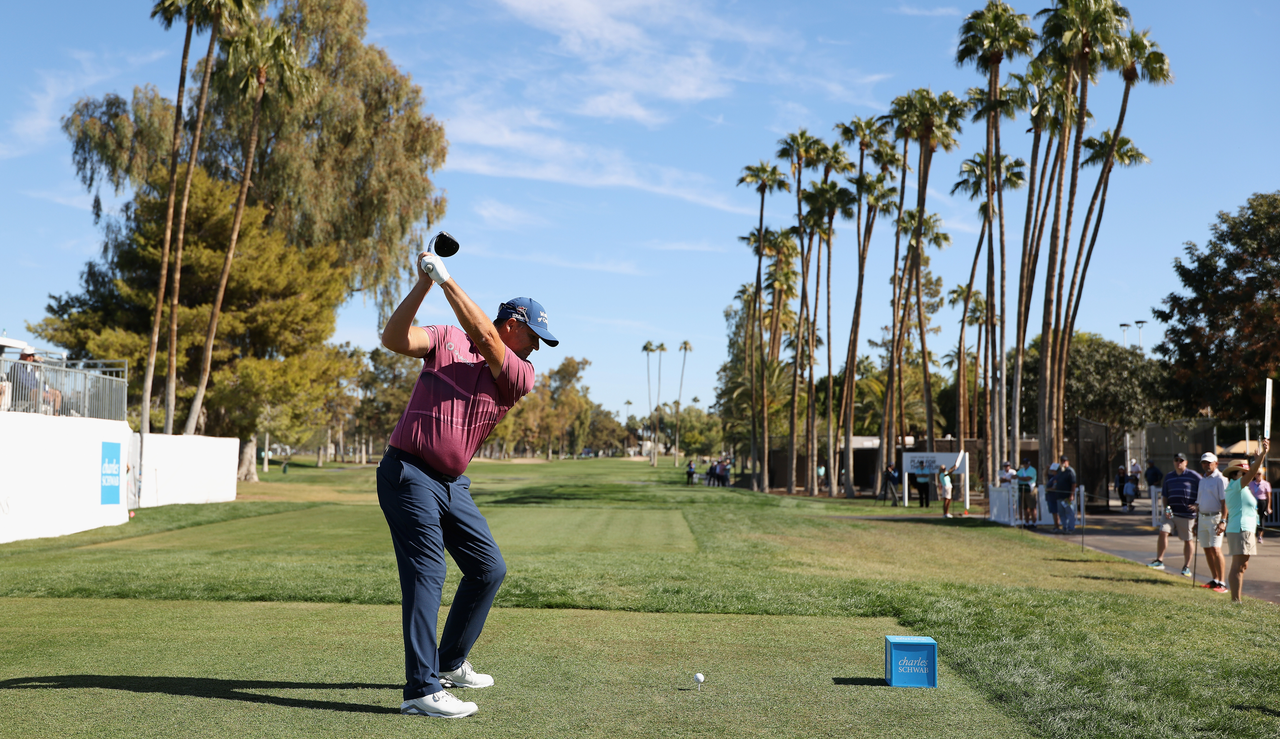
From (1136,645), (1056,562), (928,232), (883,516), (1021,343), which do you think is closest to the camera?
(1136,645)

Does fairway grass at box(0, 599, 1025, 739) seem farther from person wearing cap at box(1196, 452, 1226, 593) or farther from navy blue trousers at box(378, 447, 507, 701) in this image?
person wearing cap at box(1196, 452, 1226, 593)

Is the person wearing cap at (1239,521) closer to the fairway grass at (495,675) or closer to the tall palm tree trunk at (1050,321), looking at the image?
the fairway grass at (495,675)

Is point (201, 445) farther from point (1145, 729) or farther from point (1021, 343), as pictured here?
point (1145, 729)

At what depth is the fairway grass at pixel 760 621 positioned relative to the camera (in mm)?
4953

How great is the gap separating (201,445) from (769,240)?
35.2 m

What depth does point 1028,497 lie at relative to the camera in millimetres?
24406

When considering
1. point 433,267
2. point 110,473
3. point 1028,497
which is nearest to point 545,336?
point 433,267

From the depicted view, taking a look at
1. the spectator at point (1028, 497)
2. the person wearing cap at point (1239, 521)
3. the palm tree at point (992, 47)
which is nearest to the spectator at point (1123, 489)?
the palm tree at point (992, 47)

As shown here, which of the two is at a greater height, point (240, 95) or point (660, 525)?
point (240, 95)

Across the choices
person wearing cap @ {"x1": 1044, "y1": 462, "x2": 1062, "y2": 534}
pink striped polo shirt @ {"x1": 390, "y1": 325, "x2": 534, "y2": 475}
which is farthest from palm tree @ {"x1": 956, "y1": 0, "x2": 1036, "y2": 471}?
pink striped polo shirt @ {"x1": 390, "y1": 325, "x2": 534, "y2": 475}

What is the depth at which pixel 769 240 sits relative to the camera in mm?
56750

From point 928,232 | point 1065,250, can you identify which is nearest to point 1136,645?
point 1065,250

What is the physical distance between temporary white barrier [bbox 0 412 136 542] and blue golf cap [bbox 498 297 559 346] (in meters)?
16.8

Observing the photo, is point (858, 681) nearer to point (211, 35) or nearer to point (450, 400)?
point (450, 400)
